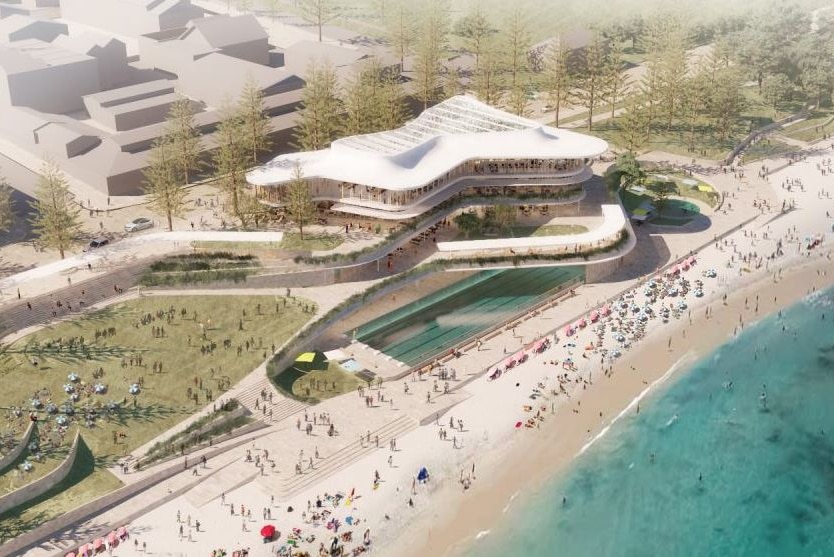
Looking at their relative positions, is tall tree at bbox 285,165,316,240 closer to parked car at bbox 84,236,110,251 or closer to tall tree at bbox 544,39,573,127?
parked car at bbox 84,236,110,251

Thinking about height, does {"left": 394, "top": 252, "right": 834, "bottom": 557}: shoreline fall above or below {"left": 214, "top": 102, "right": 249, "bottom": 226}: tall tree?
below

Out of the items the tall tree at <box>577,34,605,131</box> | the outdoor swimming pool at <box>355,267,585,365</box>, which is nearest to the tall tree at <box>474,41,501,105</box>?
the tall tree at <box>577,34,605,131</box>

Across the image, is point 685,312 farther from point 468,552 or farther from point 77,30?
point 77,30

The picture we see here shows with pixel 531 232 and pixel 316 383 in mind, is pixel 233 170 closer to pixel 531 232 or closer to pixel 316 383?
pixel 316 383

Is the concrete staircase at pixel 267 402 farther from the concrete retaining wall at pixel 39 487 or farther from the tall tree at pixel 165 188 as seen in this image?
the tall tree at pixel 165 188

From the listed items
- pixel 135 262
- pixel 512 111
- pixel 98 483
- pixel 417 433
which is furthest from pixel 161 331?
pixel 512 111

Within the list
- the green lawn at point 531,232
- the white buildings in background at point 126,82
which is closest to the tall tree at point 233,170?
the white buildings in background at point 126,82
